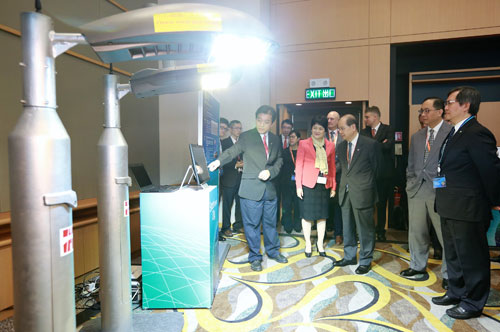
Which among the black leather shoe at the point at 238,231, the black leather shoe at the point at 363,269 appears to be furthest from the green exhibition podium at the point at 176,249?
the black leather shoe at the point at 238,231

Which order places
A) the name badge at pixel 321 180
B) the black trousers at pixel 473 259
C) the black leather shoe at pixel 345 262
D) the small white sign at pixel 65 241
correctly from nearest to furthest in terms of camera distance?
1. the small white sign at pixel 65 241
2. the black trousers at pixel 473 259
3. the black leather shoe at pixel 345 262
4. the name badge at pixel 321 180

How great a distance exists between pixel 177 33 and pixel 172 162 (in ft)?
12.1

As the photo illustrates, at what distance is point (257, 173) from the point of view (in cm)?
304

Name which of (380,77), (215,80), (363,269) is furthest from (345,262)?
(380,77)

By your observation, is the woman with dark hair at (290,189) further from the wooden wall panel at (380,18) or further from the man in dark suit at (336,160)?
the wooden wall panel at (380,18)

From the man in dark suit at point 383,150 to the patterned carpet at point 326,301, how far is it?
85cm

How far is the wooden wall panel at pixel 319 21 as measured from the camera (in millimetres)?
4668

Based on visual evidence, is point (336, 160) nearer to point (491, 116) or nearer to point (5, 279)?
point (491, 116)

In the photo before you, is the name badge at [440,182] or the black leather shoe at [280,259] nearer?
the name badge at [440,182]

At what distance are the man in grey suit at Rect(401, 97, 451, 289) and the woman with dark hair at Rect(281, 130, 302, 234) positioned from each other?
5.41 ft

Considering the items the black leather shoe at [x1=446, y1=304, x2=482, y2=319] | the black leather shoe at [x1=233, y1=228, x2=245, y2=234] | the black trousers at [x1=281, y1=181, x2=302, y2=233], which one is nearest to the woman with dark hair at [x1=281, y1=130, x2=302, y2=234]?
the black trousers at [x1=281, y1=181, x2=302, y2=233]

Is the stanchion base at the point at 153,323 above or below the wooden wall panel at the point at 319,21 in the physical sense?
below

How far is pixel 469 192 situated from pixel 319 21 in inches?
151

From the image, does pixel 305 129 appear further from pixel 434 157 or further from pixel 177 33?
pixel 177 33
